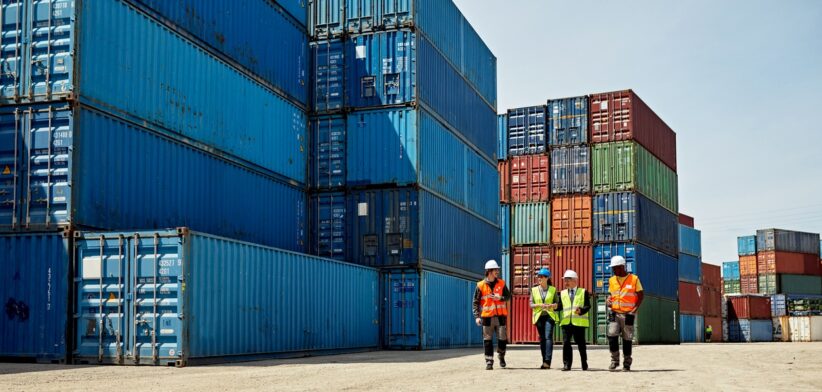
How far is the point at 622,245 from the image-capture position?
38656 millimetres

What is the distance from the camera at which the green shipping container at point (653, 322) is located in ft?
127

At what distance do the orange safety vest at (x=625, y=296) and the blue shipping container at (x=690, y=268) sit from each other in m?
42.3

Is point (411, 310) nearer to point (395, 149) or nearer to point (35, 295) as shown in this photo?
point (395, 149)

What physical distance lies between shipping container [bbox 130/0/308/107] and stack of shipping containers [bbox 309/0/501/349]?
791 millimetres

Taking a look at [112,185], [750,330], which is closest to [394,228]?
[112,185]

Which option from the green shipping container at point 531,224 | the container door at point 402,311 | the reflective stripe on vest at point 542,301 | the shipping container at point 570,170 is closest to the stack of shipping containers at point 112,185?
the container door at point 402,311

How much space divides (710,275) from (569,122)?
30553 millimetres

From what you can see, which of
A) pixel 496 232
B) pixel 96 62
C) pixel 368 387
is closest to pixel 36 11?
pixel 96 62

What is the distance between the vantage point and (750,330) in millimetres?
70125

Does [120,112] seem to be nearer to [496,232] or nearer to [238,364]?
[238,364]

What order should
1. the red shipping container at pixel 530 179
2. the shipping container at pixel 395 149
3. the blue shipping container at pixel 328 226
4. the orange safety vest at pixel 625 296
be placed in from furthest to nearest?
1. the red shipping container at pixel 530 179
2. the blue shipping container at pixel 328 226
3. the shipping container at pixel 395 149
4. the orange safety vest at pixel 625 296

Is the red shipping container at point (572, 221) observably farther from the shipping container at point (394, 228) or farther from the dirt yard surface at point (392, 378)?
the dirt yard surface at point (392, 378)

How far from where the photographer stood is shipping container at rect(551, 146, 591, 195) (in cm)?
3962

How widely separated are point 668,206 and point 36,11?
33932 mm
